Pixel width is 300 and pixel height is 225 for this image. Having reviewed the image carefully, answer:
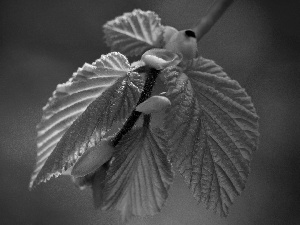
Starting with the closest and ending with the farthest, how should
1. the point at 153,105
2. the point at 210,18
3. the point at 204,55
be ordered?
the point at 153,105 → the point at 210,18 → the point at 204,55

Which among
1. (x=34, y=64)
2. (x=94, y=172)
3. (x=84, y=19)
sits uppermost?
(x=84, y=19)

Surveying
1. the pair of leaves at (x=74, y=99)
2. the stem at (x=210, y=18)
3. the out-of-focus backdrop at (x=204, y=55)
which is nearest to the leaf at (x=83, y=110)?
the pair of leaves at (x=74, y=99)

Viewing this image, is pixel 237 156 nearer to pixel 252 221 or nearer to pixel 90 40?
pixel 252 221

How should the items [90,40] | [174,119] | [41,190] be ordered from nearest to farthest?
[174,119] → [41,190] → [90,40]

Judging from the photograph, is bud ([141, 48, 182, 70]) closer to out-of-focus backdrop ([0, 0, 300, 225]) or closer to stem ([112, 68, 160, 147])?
stem ([112, 68, 160, 147])

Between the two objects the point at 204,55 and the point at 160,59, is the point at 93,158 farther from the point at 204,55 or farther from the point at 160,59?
the point at 204,55

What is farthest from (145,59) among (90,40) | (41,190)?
(90,40)

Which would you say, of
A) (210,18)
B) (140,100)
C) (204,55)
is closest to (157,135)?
(140,100)
